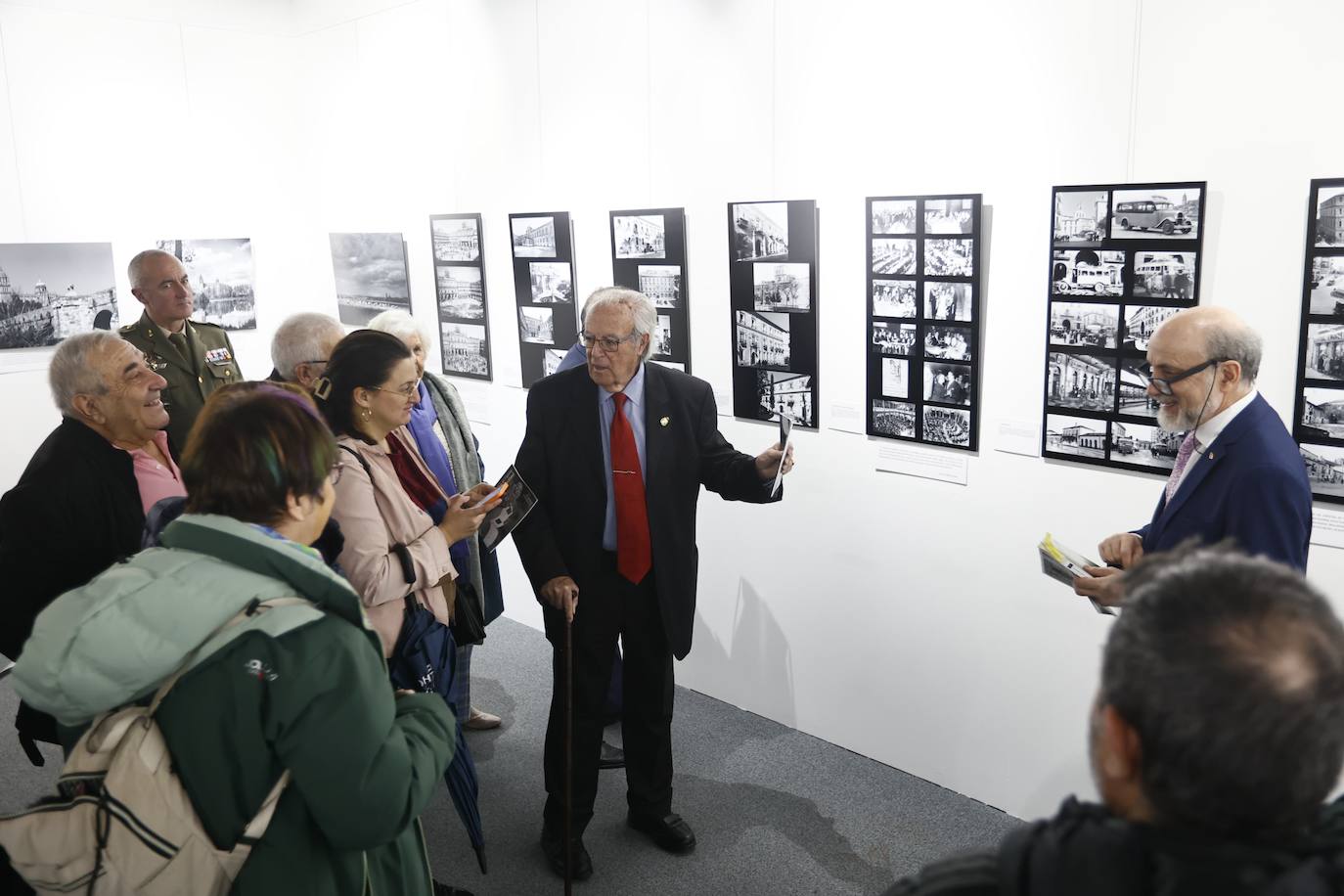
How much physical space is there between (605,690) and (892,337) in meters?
1.69

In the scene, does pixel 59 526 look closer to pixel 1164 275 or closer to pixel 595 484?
pixel 595 484

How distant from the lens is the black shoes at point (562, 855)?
11.5ft

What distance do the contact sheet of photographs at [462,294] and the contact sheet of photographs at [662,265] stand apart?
1255 mm

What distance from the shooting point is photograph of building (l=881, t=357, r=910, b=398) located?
3.82m

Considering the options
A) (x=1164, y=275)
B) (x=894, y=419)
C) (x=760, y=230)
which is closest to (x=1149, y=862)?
(x=1164, y=275)

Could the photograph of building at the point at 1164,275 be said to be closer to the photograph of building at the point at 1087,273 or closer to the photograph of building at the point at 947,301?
the photograph of building at the point at 1087,273

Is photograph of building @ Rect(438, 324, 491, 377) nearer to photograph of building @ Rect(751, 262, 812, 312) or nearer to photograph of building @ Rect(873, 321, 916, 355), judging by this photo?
photograph of building @ Rect(751, 262, 812, 312)

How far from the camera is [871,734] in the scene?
4250 millimetres

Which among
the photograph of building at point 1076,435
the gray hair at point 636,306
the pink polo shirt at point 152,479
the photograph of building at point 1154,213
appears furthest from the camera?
the gray hair at point 636,306

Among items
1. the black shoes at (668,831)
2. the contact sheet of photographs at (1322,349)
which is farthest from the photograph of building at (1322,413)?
the black shoes at (668,831)

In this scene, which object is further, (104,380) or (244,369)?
(244,369)

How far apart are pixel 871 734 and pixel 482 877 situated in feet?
5.55

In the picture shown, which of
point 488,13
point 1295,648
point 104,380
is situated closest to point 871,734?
point 104,380

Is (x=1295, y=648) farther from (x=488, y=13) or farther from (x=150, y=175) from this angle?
(x=150, y=175)
